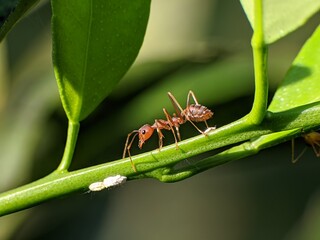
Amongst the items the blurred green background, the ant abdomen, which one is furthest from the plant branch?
the blurred green background

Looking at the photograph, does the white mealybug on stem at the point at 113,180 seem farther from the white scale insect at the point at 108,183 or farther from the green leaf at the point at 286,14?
the green leaf at the point at 286,14

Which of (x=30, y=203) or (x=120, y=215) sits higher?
(x=30, y=203)

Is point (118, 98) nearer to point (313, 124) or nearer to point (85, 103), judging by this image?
point (85, 103)

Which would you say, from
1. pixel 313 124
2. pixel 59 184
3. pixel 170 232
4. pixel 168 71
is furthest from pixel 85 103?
pixel 170 232

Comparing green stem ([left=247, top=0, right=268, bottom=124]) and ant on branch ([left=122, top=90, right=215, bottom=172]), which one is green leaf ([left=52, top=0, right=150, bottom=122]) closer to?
green stem ([left=247, top=0, right=268, bottom=124])

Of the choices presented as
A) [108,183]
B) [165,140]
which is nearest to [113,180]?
[108,183]

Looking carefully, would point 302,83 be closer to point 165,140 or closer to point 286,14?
point 286,14
